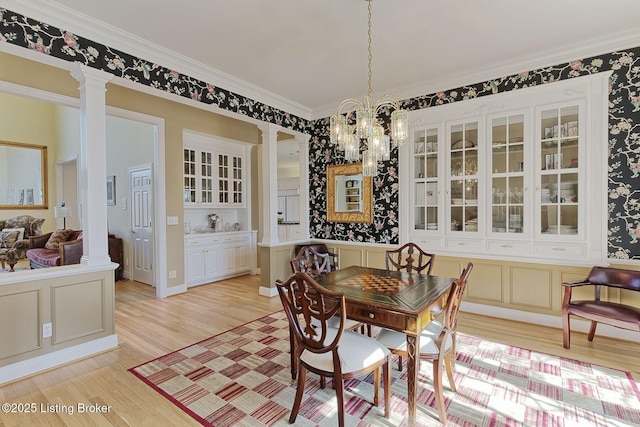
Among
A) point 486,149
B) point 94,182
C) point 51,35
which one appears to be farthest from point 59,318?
point 486,149

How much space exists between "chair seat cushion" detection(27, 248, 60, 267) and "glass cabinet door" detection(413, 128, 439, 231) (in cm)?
542

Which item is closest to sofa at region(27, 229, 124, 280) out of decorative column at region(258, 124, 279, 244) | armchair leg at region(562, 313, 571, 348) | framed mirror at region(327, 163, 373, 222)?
decorative column at region(258, 124, 279, 244)

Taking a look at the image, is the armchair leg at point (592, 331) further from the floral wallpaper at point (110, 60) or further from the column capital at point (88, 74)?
the column capital at point (88, 74)

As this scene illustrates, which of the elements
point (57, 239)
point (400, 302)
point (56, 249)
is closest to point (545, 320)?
point (400, 302)

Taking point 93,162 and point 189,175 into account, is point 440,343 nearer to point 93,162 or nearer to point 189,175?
point 93,162

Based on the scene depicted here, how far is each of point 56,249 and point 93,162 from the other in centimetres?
366

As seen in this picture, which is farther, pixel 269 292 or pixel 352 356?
pixel 269 292

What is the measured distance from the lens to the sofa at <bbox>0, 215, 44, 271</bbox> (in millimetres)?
5635

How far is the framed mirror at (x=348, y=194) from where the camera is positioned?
4.71 metres

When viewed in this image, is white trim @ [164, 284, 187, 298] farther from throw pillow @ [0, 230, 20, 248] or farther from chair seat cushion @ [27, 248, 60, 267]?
throw pillow @ [0, 230, 20, 248]

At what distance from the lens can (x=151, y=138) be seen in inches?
197

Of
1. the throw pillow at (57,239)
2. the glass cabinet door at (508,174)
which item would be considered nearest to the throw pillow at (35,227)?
→ the throw pillow at (57,239)

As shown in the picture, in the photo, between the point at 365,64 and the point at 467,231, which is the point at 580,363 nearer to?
the point at 467,231

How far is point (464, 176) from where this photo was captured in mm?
3920
